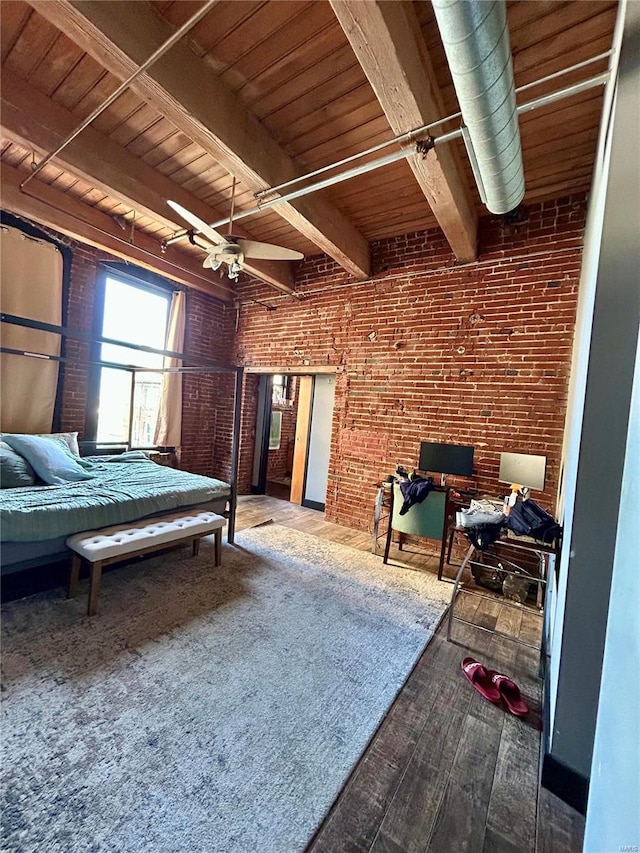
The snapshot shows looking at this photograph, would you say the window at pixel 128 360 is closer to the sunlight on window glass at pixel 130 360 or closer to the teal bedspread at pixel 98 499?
the sunlight on window glass at pixel 130 360

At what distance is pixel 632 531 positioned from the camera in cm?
80

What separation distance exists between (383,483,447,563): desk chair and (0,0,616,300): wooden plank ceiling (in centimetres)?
250

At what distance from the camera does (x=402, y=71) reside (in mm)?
1786

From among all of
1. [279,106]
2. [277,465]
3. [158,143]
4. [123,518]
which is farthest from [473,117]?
[277,465]

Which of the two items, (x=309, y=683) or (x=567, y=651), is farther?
(x=309, y=683)

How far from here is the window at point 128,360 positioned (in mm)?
4641

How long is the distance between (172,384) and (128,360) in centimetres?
67

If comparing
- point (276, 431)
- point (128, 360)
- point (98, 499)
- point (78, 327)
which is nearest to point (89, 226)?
point (78, 327)

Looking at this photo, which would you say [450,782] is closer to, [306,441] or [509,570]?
[509,570]

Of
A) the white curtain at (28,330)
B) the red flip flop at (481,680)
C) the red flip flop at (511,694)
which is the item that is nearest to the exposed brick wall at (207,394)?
the white curtain at (28,330)

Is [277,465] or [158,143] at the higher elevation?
[158,143]

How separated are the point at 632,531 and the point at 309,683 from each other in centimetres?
174

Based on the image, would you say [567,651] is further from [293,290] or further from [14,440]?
[293,290]

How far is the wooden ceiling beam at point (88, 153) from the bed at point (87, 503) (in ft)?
8.47
